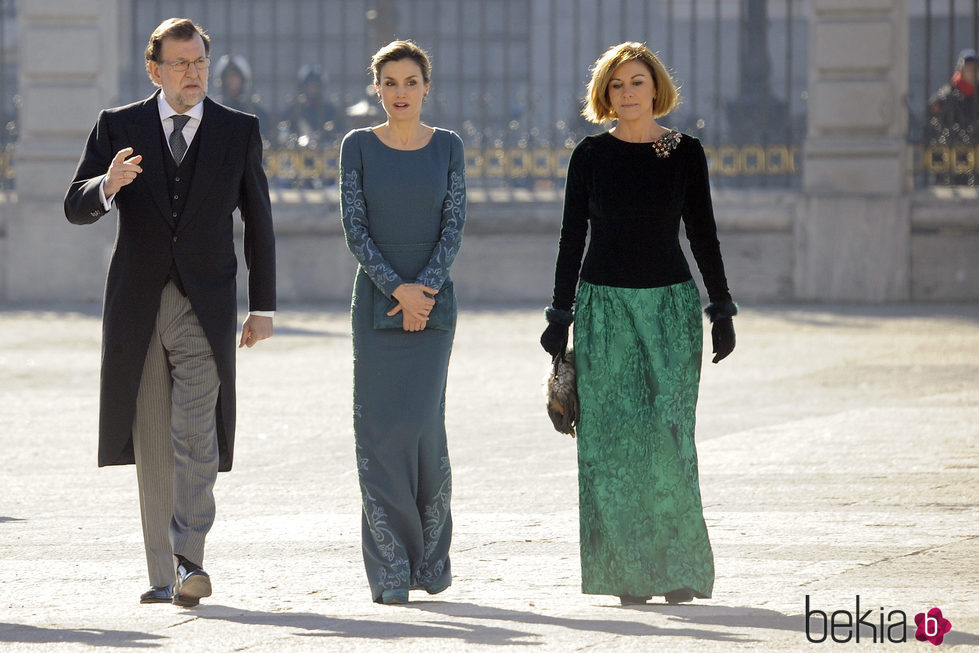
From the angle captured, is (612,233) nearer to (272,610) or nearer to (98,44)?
(272,610)

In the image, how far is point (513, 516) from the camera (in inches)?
269

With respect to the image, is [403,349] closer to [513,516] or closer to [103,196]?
[103,196]

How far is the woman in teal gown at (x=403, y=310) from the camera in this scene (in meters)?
5.44

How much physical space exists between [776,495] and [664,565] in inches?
81.1

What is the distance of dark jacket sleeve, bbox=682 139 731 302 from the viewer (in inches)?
213

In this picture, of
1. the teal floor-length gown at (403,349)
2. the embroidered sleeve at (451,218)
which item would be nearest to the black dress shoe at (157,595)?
the teal floor-length gown at (403,349)

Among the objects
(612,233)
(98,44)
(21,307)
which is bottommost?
(21,307)

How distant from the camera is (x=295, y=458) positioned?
852 centimetres

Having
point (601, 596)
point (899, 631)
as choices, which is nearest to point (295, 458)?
point (601, 596)

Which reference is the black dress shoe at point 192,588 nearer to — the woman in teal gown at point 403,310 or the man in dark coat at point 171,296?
the man in dark coat at point 171,296

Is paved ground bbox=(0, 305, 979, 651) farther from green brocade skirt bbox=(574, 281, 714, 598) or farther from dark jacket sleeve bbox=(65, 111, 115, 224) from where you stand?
dark jacket sleeve bbox=(65, 111, 115, 224)

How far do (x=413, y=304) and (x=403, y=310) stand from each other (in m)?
0.06

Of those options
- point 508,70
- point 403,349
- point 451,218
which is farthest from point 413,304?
point 508,70

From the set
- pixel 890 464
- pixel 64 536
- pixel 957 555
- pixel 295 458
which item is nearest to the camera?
pixel 957 555
